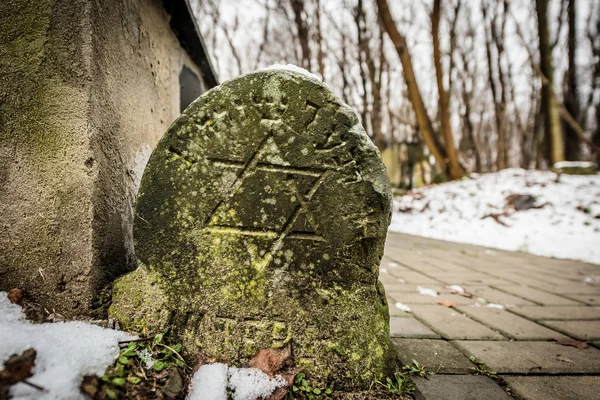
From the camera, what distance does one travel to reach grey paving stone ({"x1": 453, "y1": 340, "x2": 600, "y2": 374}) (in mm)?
1406

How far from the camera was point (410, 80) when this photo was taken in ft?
25.4

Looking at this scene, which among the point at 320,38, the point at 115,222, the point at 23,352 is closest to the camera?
the point at 23,352

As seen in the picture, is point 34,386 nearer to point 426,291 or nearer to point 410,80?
point 426,291

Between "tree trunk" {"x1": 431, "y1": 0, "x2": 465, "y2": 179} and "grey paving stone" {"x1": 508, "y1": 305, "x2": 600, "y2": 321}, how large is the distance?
703cm

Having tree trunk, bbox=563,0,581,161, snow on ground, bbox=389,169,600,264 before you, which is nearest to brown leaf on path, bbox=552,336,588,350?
snow on ground, bbox=389,169,600,264

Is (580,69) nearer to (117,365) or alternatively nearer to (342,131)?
(342,131)

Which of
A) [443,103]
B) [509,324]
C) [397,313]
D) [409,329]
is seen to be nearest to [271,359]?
[409,329]

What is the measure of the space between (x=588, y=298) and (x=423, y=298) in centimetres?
144

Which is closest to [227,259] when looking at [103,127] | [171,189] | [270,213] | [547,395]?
[270,213]

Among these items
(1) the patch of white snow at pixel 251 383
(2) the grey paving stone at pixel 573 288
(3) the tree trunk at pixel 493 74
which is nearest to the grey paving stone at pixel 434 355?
(1) the patch of white snow at pixel 251 383

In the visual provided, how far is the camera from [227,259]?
1.20m

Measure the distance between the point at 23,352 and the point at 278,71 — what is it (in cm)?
126

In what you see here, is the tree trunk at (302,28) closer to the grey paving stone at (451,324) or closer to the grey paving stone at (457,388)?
the grey paving stone at (451,324)

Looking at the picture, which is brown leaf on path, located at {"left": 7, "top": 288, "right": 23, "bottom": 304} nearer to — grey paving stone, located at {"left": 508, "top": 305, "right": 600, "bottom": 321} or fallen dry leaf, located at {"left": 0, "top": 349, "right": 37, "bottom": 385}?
fallen dry leaf, located at {"left": 0, "top": 349, "right": 37, "bottom": 385}
